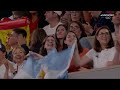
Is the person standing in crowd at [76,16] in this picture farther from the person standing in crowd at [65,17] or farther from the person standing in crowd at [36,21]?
the person standing in crowd at [36,21]

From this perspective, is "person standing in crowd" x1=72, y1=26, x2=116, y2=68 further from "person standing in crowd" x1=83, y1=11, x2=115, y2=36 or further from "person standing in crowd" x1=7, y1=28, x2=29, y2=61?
"person standing in crowd" x1=7, y1=28, x2=29, y2=61

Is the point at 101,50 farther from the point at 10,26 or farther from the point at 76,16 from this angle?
the point at 10,26

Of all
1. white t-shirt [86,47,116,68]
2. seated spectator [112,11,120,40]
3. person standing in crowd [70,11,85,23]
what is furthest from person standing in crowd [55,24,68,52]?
seated spectator [112,11,120,40]

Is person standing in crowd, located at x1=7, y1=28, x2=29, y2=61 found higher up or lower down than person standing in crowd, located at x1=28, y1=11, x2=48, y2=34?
lower down

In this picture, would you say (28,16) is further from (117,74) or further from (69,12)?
(117,74)

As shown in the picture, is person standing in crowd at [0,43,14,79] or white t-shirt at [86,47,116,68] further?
person standing in crowd at [0,43,14,79]

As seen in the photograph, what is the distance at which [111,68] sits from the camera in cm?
439

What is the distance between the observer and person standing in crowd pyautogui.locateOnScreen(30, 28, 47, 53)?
4555 millimetres

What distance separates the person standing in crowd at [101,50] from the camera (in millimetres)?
4441
